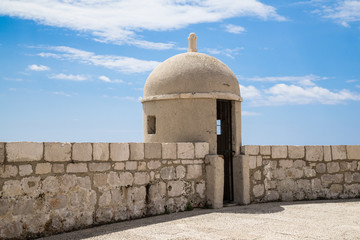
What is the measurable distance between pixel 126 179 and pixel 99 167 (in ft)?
2.06

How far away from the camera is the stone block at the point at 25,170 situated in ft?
18.4

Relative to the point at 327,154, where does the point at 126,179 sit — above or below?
below

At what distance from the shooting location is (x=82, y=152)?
634 cm

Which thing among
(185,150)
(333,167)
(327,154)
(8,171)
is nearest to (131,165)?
(185,150)

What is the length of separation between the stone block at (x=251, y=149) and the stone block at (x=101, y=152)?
361 centimetres

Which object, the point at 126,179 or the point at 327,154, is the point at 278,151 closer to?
the point at 327,154

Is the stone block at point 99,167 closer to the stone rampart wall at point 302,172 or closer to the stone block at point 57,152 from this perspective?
the stone block at point 57,152

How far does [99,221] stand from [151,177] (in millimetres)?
1344

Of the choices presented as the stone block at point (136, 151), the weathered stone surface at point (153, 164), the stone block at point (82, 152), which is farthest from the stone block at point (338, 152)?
the stone block at point (82, 152)

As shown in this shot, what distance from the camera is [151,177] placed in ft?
24.3

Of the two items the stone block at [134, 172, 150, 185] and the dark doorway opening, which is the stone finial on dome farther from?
the stone block at [134, 172, 150, 185]

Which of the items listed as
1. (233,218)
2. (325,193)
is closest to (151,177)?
(233,218)

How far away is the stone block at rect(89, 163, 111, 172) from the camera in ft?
21.2

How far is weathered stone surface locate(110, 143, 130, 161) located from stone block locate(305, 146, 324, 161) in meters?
5.05
